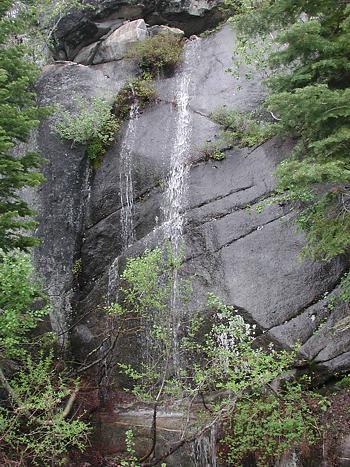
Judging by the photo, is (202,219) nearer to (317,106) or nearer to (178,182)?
(178,182)

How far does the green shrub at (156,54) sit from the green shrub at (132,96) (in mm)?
918

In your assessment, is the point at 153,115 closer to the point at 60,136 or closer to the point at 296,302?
the point at 60,136

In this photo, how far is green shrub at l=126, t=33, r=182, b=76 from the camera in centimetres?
1612

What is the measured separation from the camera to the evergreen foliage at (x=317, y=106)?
738 centimetres

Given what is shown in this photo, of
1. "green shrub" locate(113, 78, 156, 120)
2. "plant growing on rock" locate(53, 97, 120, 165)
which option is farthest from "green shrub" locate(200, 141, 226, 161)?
"green shrub" locate(113, 78, 156, 120)

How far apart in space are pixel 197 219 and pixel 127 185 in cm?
259

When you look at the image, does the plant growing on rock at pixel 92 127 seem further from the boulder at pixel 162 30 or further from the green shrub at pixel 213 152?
the boulder at pixel 162 30

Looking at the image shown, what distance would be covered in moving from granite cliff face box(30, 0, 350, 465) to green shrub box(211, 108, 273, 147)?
0.23m

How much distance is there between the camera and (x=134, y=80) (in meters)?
15.8

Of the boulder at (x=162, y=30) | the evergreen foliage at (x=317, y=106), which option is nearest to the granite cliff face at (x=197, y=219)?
the boulder at (x=162, y=30)

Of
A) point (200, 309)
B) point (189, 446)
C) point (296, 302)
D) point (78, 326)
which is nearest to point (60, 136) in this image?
point (78, 326)

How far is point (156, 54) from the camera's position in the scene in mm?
16125

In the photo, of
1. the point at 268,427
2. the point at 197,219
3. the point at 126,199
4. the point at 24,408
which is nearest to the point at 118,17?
the point at 126,199

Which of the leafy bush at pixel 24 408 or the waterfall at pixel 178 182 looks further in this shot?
the waterfall at pixel 178 182
